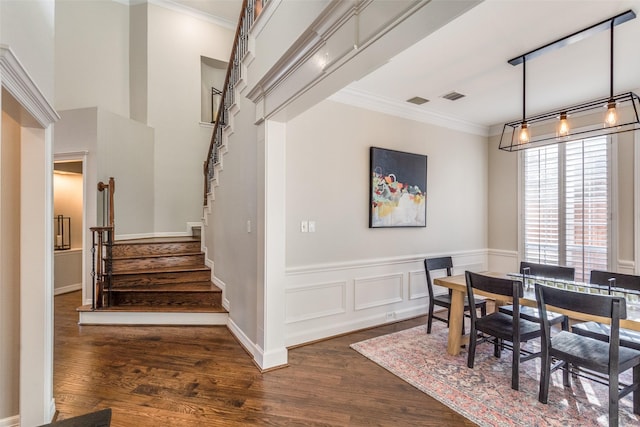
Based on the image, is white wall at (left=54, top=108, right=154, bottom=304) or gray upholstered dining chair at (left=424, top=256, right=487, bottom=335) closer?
gray upholstered dining chair at (left=424, top=256, right=487, bottom=335)

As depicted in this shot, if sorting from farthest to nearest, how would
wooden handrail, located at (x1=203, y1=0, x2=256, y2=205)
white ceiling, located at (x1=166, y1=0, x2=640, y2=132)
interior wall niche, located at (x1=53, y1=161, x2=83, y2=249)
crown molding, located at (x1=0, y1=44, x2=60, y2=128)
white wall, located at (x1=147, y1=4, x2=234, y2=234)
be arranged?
interior wall niche, located at (x1=53, y1=161, x2=83, y2=249) < white wall, located at (x1=147, y1=4, x2=234, y2=234) < wooden handrail, located at (x1=203, y1=0, x2=256, y2=205) < white ceiling, located at (x1=166, y1=0, x2=640, y2=132) < crown molding, located at (x1=0, y1=44, x2=60, y2=128)

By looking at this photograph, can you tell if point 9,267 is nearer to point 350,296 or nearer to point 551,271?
point 350,296

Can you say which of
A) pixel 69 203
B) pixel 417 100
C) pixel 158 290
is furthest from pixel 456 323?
pixel 69 203

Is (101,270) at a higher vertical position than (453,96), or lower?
lower

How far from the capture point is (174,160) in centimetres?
558

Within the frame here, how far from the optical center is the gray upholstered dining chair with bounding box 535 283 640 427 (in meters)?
1.90

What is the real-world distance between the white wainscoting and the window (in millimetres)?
1703

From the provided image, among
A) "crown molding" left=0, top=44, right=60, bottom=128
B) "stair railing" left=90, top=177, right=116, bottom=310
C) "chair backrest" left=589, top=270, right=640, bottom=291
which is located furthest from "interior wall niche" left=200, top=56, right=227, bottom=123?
"chair backrest" left=589, top=270, right=640, bottom=291

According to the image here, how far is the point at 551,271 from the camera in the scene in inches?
127

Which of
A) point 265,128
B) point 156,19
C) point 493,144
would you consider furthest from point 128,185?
point 493,144

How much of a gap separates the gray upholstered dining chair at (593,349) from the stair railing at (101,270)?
4669mm

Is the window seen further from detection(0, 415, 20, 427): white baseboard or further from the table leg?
detection(0, 415, 20, 427): white baseboard

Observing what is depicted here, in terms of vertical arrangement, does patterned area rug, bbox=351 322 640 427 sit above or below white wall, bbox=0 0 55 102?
below

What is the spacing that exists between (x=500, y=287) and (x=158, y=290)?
391 centimetres
